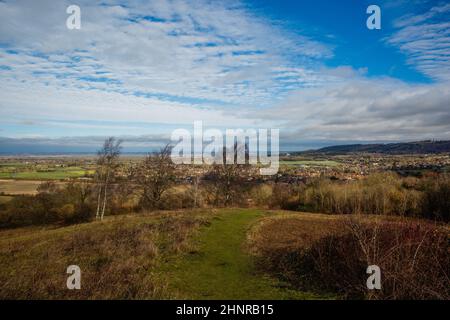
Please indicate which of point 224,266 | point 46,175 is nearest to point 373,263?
→ point 224,266

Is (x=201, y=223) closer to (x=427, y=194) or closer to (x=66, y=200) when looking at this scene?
(x=427, y=194)

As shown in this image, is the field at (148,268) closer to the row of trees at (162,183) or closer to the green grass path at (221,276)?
the green grass path at (221,276)

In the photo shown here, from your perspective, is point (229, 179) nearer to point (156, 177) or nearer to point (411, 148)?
point (156, 177)

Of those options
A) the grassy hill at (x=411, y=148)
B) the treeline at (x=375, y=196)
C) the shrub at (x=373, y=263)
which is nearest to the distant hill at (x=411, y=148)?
the grassy hill at (x=411, y=148)

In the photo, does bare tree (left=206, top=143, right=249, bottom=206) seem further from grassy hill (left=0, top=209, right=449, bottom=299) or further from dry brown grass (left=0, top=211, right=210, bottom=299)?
grassy hill (left=0, top=209, right=449, bottom=299)
